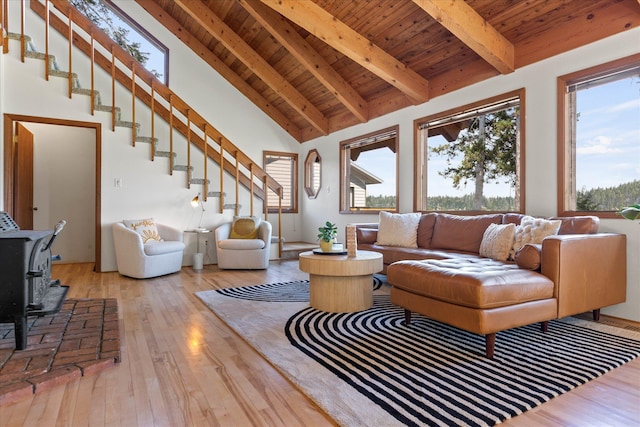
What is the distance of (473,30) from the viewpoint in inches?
139

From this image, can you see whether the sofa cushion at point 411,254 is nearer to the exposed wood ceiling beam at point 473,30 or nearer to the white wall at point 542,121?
the white wall at point 542,121

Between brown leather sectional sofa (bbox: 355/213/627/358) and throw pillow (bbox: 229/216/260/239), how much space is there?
322 centimetres

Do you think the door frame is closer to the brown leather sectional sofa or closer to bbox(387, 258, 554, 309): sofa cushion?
the brown leather sectional sofa

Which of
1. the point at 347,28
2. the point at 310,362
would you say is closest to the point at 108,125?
the point at 347,28

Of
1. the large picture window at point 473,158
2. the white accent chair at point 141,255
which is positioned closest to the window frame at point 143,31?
the white accent chair at point 141,255

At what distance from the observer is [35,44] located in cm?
518

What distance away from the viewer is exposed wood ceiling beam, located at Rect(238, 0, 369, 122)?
4.85 meters

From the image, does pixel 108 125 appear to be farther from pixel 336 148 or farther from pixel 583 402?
pixel 583 402

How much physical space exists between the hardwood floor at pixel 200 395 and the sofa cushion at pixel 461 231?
1713mm

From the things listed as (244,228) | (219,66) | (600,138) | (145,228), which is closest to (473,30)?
(600,138)

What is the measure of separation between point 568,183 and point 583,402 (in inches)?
90.8

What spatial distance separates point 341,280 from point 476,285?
1198 mm

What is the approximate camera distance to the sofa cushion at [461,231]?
12.3 feet

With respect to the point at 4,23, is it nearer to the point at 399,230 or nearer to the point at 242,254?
the point at 242,254
